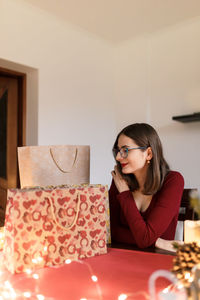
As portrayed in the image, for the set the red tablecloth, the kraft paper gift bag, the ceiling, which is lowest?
the red tablecloth

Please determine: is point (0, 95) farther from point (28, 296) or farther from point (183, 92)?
point (28, 296)

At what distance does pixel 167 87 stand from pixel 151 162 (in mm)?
1884

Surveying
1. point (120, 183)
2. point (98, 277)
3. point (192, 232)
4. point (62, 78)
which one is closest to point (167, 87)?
point (62, 78)

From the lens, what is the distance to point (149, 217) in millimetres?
1092

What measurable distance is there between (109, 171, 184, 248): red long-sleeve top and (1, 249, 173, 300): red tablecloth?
22 centimetres

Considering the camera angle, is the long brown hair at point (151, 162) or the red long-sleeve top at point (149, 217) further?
the long brown hair at point (151, 162)

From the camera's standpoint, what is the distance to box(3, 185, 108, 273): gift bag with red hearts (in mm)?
663

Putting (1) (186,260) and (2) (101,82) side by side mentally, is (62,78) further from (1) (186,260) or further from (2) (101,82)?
(1) (186,260)

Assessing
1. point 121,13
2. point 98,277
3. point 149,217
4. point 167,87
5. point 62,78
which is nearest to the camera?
point 98,277

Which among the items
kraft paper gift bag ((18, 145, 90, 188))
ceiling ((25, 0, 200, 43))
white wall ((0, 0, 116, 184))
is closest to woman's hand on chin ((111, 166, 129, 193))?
kraft paper gift bag ((18, 145, 90, 188))

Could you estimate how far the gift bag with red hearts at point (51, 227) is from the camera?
0.66m

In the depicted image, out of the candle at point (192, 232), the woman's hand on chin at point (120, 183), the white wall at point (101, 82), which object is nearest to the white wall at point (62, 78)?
the white wall at point (101, 82)

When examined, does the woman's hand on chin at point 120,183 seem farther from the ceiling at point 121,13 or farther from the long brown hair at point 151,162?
the ceiling at point 121,13

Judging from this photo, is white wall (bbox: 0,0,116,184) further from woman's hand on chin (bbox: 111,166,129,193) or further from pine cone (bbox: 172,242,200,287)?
pine cone (bbox: 172,242,200,287)
